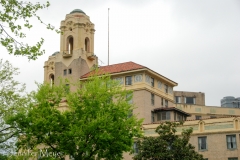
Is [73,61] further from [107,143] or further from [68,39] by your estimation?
[107,143]

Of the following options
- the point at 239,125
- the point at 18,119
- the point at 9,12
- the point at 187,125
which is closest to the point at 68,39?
the point at 187,125

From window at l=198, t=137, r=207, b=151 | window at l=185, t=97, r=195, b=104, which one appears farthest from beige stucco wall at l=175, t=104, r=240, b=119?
window at l=198, t=137, r=207, b=151

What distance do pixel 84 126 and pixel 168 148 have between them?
35.4 ft

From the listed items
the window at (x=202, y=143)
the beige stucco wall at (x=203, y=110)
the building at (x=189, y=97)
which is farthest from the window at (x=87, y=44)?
the window at (x=202, y=143)

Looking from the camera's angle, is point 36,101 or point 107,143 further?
point 36,101

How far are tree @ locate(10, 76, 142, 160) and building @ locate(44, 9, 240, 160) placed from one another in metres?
9.59

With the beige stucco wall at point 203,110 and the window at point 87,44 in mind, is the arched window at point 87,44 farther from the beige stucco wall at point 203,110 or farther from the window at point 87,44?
the beige stucco wall at point 203,110

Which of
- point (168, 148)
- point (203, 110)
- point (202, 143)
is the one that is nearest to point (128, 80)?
point (202, 143)

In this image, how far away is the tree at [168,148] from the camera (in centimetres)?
4169

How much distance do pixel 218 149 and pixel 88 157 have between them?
1833 cm

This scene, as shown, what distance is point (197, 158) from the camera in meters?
41.5

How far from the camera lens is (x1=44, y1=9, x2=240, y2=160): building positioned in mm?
49562

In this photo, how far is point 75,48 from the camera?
71750mm

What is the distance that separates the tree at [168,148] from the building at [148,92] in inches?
281
